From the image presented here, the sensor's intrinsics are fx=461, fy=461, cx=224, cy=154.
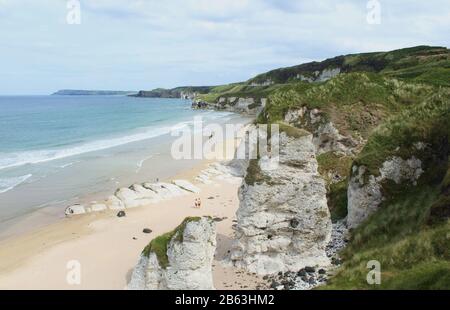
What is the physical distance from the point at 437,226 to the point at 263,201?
7963mm

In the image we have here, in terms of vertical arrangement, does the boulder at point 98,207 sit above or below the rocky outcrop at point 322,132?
below

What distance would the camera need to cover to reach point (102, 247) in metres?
28.5

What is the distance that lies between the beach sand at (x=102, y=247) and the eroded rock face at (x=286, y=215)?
176 centimetres

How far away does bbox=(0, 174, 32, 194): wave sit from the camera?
45469mm

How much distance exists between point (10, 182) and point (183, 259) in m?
36.6

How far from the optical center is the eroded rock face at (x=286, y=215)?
2269cm

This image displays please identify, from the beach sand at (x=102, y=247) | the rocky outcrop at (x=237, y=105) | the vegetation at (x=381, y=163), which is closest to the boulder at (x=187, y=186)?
the beach sand at (x=102, y=247)

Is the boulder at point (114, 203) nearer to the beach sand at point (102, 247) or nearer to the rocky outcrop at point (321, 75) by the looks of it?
the beach sand at point (102, 247)

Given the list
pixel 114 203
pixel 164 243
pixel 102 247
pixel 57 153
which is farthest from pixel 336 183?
pixel 57 153

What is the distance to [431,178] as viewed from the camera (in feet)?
77.4

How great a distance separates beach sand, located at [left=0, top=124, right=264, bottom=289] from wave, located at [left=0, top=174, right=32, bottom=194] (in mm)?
13942

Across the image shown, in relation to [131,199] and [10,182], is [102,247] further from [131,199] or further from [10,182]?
[10,182]
